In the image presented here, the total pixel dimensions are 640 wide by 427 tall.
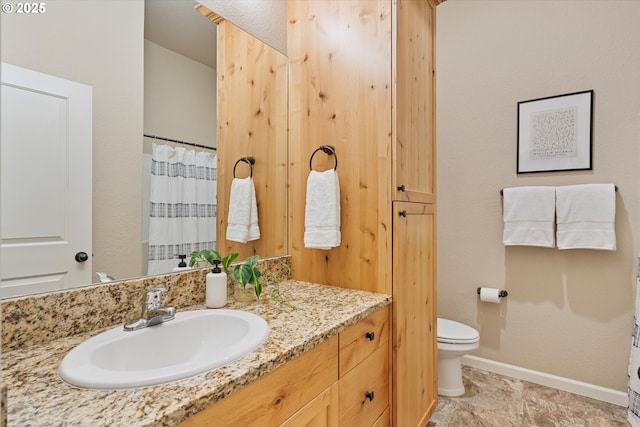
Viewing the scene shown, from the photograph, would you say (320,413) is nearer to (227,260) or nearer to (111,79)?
(227,260)

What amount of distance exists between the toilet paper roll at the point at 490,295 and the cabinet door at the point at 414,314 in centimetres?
75

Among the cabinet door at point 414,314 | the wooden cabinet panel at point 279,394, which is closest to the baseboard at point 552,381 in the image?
the cabinet door at point 414,314

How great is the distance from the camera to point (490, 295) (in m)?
2.28

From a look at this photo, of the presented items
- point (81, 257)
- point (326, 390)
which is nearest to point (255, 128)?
point (81, 257)

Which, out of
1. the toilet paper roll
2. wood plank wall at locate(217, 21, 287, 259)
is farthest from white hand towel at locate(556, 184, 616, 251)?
wood plank wall at locate(217, 21, 287, 259)

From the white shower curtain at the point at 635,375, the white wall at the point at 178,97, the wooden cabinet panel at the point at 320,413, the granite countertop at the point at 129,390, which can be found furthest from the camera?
the white shower curtain at the point at 635,375

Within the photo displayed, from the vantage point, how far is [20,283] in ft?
2.69

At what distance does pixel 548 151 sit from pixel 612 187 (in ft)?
1.35

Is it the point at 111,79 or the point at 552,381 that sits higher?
the point at 111,79

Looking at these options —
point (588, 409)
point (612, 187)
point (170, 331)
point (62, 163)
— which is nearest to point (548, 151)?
point (612, 187)

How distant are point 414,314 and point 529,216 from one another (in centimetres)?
123

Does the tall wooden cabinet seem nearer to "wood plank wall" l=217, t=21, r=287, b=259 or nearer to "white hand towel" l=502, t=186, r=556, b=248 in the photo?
"wood plank wall" l=217, t=21, r=287, b=259

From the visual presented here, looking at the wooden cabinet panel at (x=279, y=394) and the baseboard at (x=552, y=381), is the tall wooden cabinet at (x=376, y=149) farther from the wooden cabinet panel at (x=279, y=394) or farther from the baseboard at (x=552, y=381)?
the baseboard at (x=552, y=381)

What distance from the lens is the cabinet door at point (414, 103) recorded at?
4.42 feet
